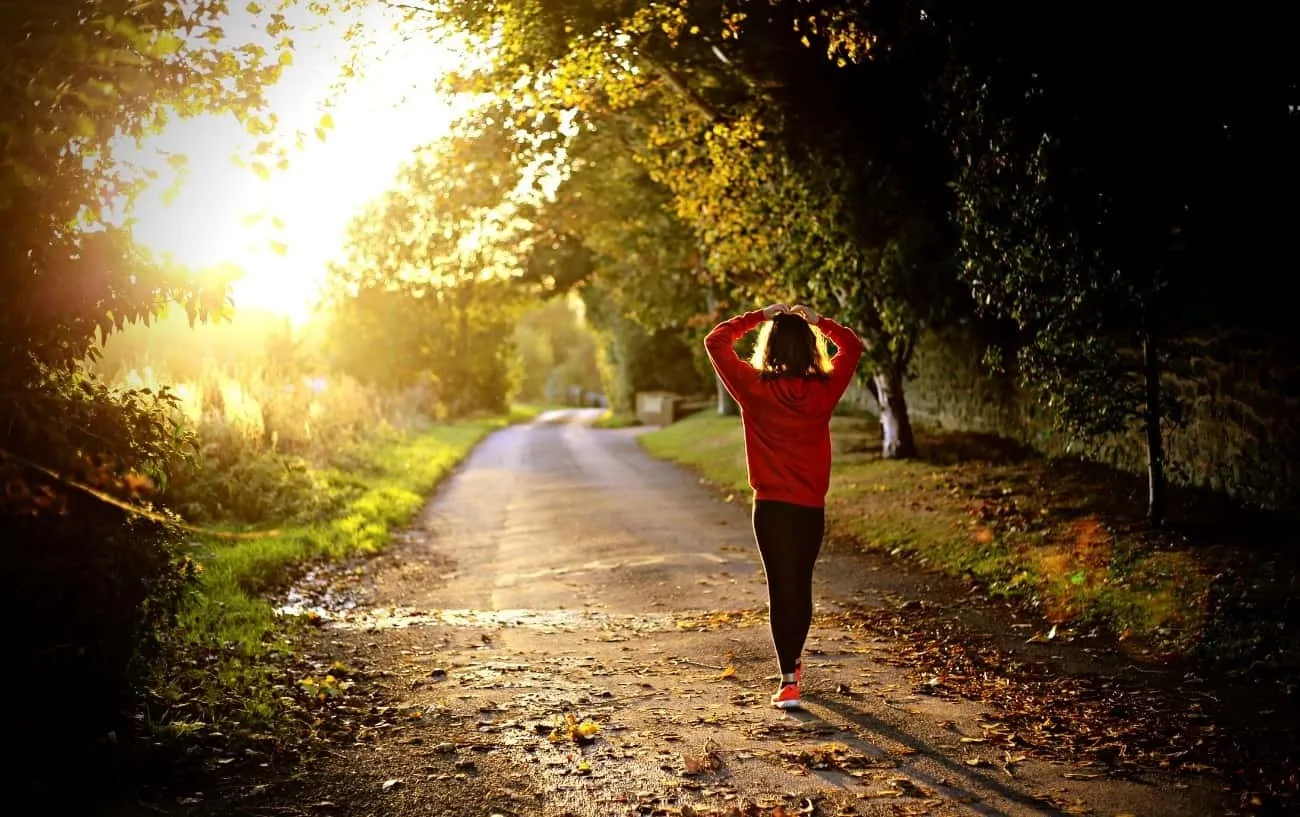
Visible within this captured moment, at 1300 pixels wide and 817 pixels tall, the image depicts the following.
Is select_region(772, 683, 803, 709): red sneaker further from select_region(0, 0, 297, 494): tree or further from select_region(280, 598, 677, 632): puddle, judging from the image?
select_region(0, 0, 297, 494): tree

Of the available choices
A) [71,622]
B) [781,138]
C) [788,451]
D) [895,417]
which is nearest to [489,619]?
[788,451]

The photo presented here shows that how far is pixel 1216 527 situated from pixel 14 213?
9755 mm

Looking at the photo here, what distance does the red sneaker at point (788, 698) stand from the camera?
6496mm

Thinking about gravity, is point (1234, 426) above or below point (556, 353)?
below

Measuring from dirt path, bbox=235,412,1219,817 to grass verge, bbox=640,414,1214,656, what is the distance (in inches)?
28.7

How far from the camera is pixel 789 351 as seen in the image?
6527 mm

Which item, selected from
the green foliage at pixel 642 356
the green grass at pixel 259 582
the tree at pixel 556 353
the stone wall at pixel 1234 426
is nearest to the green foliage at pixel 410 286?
the green foliage at pixel 642 356

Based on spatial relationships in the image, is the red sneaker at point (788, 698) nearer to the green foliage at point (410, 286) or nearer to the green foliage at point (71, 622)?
the green foliage at point (71, 622)

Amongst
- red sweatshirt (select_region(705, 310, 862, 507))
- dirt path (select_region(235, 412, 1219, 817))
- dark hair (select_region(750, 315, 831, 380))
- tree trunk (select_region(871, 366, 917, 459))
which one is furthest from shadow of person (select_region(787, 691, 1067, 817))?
tree trunk (select_region(871, 366, 917, 459))

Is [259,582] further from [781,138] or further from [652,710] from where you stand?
[781,138]

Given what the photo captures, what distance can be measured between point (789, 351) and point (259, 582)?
6255 millimetres

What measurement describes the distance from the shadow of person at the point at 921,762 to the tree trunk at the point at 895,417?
1301 cm

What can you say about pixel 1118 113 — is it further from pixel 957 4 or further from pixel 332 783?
pixel 332 783

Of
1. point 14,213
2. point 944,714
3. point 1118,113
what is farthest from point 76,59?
point 1118,113
